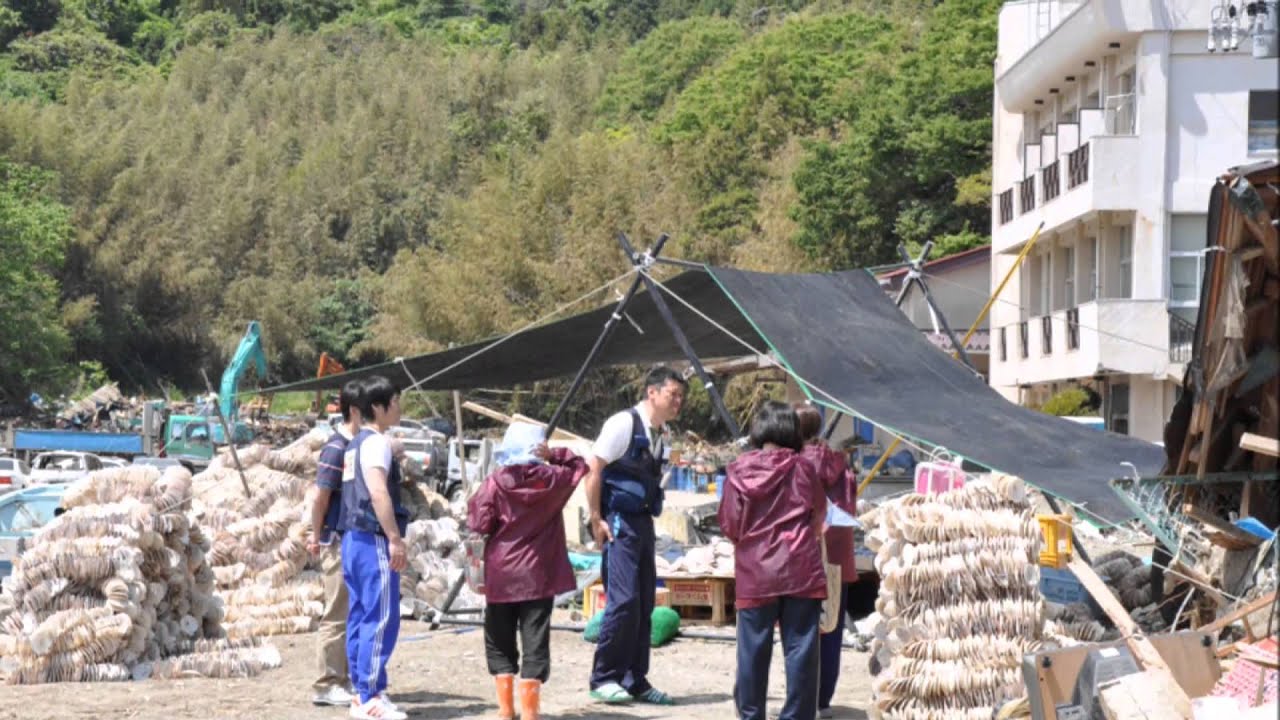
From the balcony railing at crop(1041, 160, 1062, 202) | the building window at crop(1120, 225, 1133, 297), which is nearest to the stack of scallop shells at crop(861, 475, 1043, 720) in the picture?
the building window at crop(1120, 225, 1133, 297)

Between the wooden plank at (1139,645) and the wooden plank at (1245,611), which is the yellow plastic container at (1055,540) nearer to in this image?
the wooden plank at (1139,645)

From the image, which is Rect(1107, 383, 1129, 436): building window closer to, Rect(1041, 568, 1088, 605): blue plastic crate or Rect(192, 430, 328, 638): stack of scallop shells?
Rect(192, 430, 328, 638): stack of scallop shells

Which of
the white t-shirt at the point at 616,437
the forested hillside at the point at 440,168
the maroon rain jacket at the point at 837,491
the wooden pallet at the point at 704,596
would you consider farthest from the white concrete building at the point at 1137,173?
the white t-shirt at the point at 616,437

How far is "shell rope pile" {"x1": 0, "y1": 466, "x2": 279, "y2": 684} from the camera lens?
930cm

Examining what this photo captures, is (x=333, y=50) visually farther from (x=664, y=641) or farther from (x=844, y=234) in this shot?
(x=664, y=641)

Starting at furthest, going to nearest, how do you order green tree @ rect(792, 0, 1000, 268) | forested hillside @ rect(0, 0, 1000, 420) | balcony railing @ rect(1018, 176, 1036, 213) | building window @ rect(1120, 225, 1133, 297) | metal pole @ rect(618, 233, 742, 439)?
1. forested hillside @ rect(0, 0, 1000, 420)
2. green tree @ rect(792, 0, 1000, 268)
3. balcony railing @ rect(1018, 176, 1036, 213)
4. building window @ rect(1120, 225, 1133, 297)
5. metal pole @ rect(618, 233, 742, 439)

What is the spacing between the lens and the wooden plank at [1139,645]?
6.22m

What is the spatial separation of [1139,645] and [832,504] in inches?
78.9

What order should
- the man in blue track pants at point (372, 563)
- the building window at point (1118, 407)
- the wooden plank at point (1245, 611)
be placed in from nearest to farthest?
1. the wooden plank at point (1245, 611)
2. the man in blue track pants at point (372, 563)
3. the building window at point (1118, 407)

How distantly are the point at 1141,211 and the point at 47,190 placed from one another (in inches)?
2001

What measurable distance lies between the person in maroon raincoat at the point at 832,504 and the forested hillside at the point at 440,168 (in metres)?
31.3

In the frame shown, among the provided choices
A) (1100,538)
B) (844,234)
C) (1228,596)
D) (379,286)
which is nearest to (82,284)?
(379,286)

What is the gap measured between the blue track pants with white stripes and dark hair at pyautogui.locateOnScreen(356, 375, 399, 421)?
1.94 feet

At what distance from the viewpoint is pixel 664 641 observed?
1102cm
